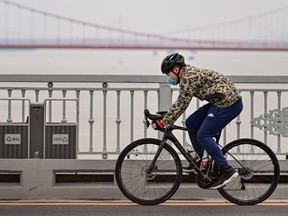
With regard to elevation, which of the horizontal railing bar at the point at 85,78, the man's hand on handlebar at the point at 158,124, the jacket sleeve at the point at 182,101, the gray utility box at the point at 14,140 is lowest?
the gray utility box at the point at 14,140

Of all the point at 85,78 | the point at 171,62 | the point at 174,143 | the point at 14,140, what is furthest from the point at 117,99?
the point at 171,62

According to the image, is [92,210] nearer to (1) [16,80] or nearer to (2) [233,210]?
(2) [233,210]

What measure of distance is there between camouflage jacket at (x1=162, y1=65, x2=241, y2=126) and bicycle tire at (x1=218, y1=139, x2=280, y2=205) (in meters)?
0.46

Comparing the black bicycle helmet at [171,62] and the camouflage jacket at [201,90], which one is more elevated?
the black bicycle helmet at [171,62]

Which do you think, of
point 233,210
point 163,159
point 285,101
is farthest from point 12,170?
point 285,101

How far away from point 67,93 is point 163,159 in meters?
1.51

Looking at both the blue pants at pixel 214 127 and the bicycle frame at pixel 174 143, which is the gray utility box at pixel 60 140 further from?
the blue pants at pixel 214 127

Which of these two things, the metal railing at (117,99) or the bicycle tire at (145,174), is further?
the metal railing at (117,99)

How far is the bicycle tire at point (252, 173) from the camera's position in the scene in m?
5.84

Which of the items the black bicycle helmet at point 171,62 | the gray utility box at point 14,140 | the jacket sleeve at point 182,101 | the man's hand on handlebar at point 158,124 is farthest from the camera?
the gray utility box at point 14,140

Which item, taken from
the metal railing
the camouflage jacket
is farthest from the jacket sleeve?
the metal railing

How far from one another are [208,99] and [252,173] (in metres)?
0.82

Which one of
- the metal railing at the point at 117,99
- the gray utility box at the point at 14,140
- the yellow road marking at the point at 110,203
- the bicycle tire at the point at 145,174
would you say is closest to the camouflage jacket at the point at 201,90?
the bicycle tire at the point at 145,174

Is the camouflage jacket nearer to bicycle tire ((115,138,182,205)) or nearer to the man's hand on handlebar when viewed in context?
the man's hand on handlebar
